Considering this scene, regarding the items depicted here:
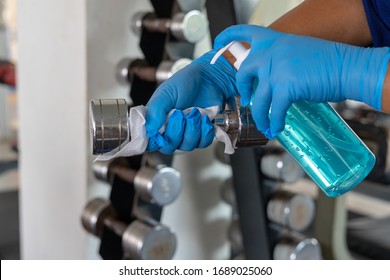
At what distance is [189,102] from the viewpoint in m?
0.89

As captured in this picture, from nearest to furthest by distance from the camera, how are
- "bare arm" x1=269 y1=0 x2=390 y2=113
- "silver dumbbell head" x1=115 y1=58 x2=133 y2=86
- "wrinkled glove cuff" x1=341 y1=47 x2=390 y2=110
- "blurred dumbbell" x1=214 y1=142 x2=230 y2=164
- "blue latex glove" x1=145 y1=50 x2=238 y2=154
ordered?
"wrinkled glove cuff" x1=341 y1=47 x2=390 y2=110
"blue latex glove" x1=145 y1=50 x2=238 y2=154
"bare arm" x1=269 y1=0 x2=390 y2=113
"silver dumbbell head" x1=115 y1=58 x2=133 y2=86
"blurred dumbbell" x1=214 y1=142 x2=230 y2=164

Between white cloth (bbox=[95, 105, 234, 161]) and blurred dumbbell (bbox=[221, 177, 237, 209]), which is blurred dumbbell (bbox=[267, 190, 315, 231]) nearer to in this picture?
blurred dumbbell (bbox=[221, 177, 237, 209])

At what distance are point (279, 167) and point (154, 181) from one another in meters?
0.31

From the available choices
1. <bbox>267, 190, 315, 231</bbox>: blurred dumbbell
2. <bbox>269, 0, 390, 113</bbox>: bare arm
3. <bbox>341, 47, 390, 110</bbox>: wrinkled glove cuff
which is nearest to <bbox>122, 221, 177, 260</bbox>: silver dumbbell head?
<bbox>267, 190, 315, 231</bbox>: blurred dumbbell

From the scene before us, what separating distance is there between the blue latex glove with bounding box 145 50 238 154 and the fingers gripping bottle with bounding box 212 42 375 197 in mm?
104

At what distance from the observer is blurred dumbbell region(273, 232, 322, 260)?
51.9 inches

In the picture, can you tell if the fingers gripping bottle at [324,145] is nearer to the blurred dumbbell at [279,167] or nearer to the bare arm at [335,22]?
the bare arm at [335,22]

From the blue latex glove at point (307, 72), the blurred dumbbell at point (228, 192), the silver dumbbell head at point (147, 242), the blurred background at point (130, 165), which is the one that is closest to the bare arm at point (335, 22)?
the blurred background at point (130, 165)

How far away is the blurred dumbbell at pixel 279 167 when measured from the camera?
1307mm

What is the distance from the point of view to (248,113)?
0.83 meters

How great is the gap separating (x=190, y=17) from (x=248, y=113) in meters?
0.53

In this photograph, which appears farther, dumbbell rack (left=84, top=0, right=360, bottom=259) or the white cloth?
dumbbell rack (left=84, top=0, right=360, bottom=259)

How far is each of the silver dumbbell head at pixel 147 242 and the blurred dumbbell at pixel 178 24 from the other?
19.0 inches

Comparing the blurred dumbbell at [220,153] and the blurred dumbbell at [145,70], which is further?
the blurred dumbbell at [220,153]
